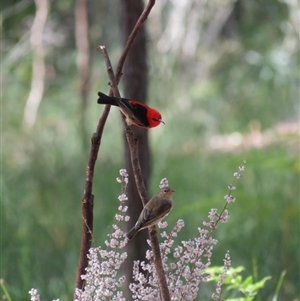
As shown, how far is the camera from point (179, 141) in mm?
5762

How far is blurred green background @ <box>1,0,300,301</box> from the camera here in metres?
2.75

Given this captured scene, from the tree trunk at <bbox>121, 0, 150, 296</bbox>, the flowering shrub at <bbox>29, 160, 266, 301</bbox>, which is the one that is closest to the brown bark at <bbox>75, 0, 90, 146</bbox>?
the tree trunk at <bbox>121, 0, 150, 296</bbox>

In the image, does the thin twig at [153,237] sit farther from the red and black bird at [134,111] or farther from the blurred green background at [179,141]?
the blurred green background at [179,141]

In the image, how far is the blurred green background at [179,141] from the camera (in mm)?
2752

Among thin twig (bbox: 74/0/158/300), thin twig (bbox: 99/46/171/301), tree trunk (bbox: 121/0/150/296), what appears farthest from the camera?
tree trunk (bbox: 121/0/150/296)

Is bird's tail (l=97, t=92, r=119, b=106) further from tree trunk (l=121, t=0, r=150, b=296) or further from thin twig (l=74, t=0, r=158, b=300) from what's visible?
tree trunk (l=121, t=0, r=150, b=296)

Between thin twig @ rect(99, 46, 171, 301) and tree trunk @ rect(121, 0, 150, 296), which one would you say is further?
tree trunk @ rect(121, 0, 150, 296)

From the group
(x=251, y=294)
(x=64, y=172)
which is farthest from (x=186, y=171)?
(x=251, y=294)

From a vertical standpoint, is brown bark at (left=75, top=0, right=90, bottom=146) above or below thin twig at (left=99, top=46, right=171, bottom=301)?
above

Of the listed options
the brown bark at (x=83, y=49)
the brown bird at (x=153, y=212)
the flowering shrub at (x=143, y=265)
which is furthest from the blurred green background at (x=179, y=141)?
the brown bird at (x=153, y=212)

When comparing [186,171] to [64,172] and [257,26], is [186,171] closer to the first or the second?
[64,172]

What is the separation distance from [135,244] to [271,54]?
10.4 ft

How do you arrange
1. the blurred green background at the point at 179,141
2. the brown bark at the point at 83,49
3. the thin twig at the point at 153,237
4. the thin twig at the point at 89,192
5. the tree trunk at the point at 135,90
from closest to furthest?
the thin twig at the point at 153,237
the thin twig at the point at 89,192
the tree trunk at the point at 135,90
the blurred green background at the point at 179,141
the brown bark at the point at 83,49

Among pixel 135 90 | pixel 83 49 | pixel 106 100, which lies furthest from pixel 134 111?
pixel 83 49
